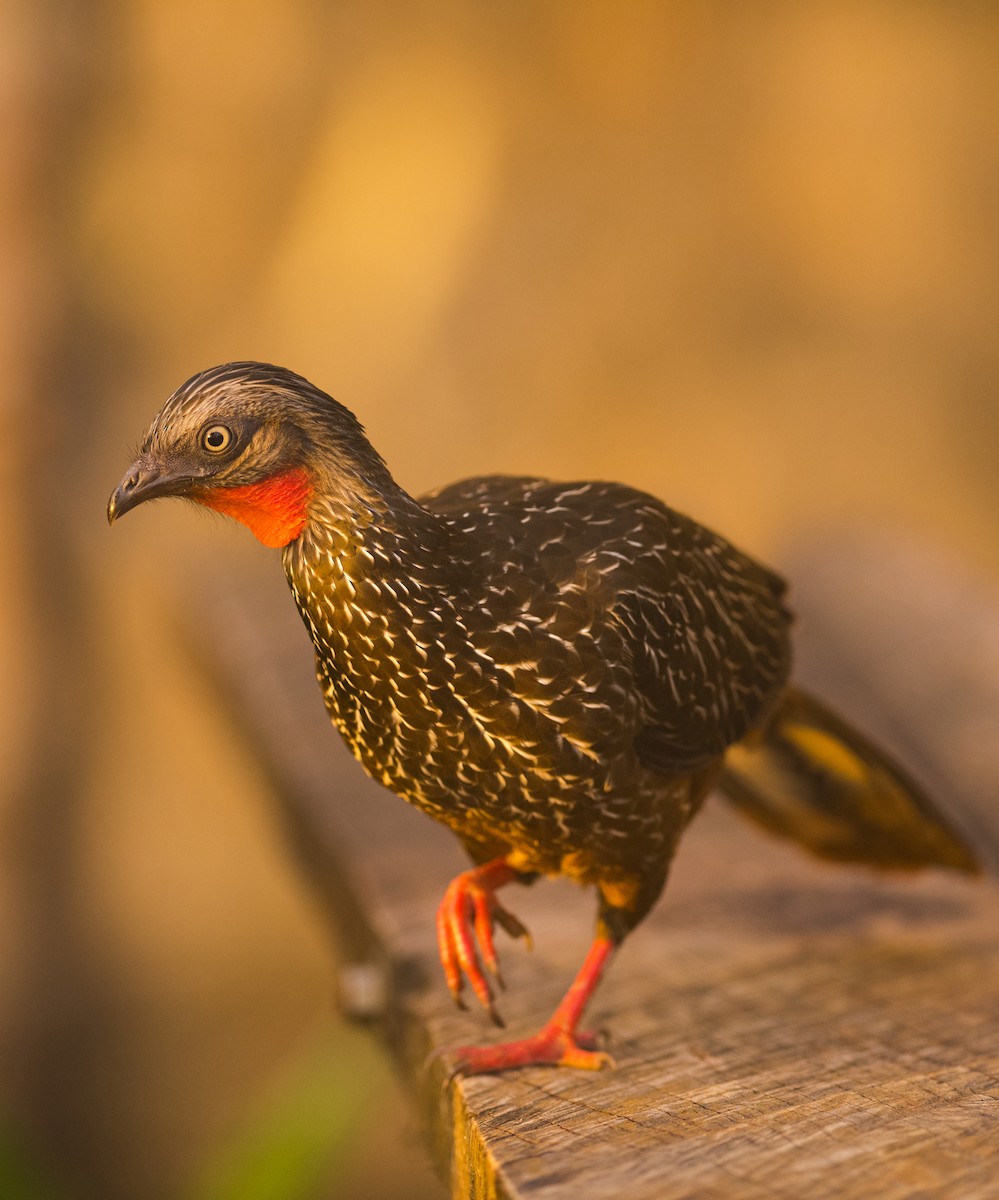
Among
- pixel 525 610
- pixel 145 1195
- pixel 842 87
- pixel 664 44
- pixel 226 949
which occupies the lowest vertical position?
pixel 145 1195

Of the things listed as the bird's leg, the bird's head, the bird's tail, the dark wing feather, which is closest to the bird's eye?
the bird's head

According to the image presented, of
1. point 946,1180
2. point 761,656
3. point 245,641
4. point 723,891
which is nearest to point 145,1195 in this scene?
point 245,641

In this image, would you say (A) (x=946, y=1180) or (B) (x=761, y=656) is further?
(B) (x=761, y=656)

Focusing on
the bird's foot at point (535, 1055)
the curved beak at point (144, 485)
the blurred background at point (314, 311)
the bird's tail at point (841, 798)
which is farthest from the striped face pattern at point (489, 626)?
the blurred background at point (314, 311)

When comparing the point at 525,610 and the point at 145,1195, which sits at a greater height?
the point at 525,610

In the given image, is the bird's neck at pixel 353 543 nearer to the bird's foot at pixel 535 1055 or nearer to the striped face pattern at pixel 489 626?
the striped face pattern at pixel 489 626

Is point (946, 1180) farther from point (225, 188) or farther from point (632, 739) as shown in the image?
point (225, 188)

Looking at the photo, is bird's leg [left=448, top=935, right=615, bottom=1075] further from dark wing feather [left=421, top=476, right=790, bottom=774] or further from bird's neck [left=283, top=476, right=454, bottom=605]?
bird's neck [left=283, top=476, right=454, bottom=605]
